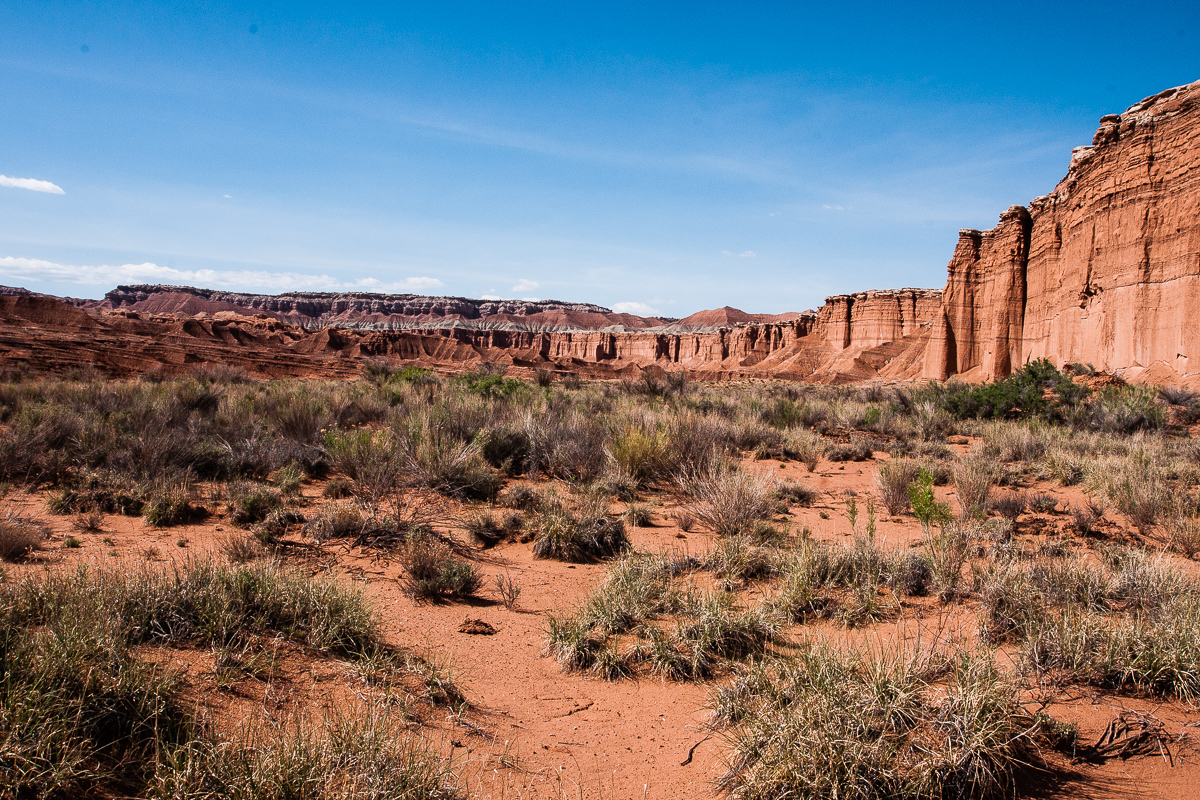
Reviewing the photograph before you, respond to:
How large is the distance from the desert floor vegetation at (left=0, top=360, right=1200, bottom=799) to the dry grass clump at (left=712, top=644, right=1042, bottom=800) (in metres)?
0.02

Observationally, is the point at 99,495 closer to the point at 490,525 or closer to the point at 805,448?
the point at 490,525

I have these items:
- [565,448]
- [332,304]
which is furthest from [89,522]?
[332,304]

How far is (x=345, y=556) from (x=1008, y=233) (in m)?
43.3

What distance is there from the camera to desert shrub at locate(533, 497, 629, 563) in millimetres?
Answer: 5695

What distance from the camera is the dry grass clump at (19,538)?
14.3 ft

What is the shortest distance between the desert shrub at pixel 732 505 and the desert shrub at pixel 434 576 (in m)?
2.61

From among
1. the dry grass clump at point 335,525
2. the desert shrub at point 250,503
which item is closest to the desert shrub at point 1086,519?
the dry grass clump at point 335,525

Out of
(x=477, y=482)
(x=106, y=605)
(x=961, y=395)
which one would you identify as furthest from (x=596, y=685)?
(x=961, y=395)

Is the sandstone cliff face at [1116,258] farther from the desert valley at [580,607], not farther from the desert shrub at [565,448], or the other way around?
the desert shrub at [565,448]

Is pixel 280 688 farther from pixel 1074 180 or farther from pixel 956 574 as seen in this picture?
pixel 1074 180

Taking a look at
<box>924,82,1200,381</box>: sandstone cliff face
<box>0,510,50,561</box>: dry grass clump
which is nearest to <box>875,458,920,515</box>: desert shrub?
<box>0,510,50,561</box>: dry grass clump

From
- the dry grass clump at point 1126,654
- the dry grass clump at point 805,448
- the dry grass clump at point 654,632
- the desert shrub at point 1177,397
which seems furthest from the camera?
the desert shrub at point 1177,397

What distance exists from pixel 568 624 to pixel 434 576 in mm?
1355

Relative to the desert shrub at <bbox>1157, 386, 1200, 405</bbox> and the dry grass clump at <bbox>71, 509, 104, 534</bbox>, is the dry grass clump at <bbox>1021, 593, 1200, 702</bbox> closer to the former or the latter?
the dry grass clump at <bbox>71, 509, 104, 534</bbox>
